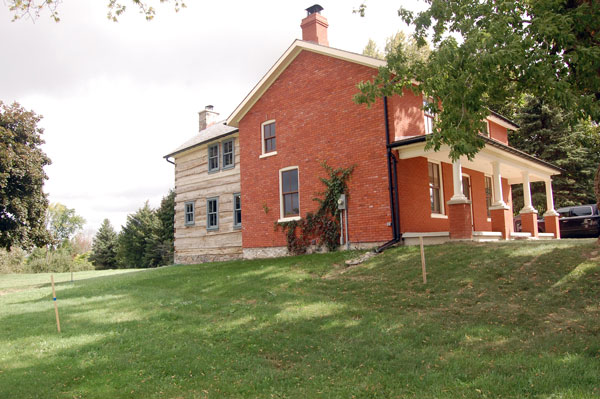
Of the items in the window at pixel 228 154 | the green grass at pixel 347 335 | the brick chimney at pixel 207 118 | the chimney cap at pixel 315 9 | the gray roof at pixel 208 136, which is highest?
the chimney cap at pixel 315 9

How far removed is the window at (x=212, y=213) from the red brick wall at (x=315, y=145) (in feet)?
9.83

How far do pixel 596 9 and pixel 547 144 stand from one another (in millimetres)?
22413

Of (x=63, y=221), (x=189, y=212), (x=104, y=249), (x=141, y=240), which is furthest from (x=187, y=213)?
(x=63, y=221)

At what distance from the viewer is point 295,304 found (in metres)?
9.40

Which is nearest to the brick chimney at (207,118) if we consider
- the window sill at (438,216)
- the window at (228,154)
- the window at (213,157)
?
the window at (213,157)

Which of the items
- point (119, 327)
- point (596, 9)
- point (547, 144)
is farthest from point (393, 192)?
point (547, 144)

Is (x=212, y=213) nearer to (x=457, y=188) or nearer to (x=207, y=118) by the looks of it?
(x=207, y=118)

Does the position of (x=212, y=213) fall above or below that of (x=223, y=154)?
below

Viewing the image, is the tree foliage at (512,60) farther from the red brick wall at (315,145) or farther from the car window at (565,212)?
the car window at (565,212)

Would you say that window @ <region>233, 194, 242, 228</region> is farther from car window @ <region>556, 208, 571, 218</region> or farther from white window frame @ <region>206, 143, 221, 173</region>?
car window @ <region>556, 208, 571, 218</region>

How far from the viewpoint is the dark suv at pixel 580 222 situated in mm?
18906

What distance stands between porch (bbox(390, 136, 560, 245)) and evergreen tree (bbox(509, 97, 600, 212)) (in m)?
7.57

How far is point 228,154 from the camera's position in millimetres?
21344

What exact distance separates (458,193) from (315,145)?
551 cm
